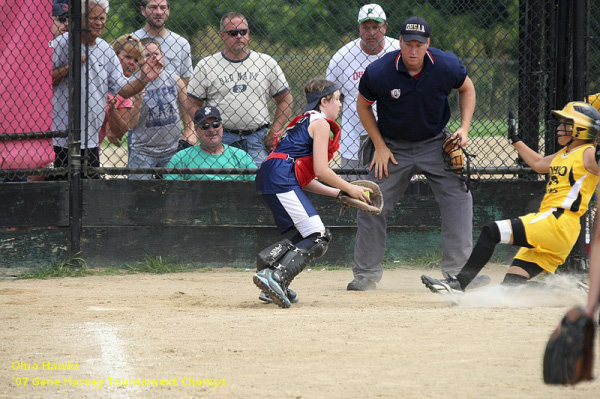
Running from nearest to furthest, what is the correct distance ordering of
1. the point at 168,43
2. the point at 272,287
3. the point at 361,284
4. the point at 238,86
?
1. the point at 272,287
2. the point at 361,284
3. the point at 238,86
4. the point at 168,43

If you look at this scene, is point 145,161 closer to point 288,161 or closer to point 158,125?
point 158,125

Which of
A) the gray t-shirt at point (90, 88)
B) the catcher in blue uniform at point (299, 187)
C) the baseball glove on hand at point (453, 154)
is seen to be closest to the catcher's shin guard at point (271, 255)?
the catcher in blue uniform at point (299, 187)

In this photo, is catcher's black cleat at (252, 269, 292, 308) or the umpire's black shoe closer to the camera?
catcher's black cleat at (252, 269, 292, 308)

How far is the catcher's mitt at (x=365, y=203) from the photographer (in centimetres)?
588

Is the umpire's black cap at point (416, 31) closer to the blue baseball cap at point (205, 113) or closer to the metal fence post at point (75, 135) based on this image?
the blue baseball cap at point (205, 113)

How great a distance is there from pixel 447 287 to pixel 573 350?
2.97 meters

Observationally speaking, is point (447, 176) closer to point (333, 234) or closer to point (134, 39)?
point (333, 234)

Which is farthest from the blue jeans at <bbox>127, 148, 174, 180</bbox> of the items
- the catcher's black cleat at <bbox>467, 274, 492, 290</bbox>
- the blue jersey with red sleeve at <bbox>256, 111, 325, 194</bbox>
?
the catcher's black cleat at <bbox>467, 274, 492, 290</bbox>

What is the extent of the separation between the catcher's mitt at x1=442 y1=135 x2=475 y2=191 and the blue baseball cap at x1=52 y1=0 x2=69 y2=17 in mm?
3553

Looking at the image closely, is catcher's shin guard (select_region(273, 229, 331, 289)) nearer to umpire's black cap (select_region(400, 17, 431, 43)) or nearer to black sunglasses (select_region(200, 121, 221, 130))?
umpire's black cap (select_region(400, 17, 431, 43))

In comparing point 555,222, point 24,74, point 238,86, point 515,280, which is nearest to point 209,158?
point 238,86

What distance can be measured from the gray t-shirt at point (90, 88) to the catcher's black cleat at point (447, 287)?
3.48 meters

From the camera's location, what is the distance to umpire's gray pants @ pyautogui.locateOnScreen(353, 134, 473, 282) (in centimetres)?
653

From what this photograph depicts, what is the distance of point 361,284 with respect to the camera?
6566 millimetres
